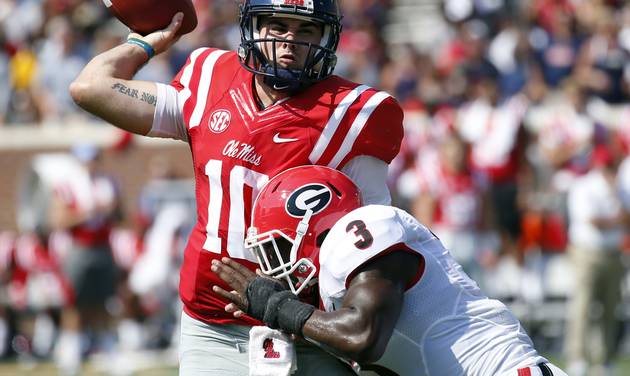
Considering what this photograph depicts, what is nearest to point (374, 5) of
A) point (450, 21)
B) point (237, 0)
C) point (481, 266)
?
point (450, 21)

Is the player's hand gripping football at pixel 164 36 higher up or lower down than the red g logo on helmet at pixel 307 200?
higher up

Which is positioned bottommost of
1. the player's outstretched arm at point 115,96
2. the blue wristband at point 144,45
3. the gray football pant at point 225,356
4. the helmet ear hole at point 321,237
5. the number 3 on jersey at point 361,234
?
the gray football pant at point 225,356

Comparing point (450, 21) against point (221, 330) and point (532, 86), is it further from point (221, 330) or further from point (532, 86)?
point (221, 330)

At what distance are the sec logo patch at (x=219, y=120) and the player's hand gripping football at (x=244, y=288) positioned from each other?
438 millimetres

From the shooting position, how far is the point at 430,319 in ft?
11.3

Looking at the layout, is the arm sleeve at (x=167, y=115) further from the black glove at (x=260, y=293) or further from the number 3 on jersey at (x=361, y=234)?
the number 3 on jersey at (x=361, y=234)

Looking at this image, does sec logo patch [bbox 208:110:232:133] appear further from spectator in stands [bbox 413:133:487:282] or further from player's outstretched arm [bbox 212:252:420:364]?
spectator in stands [bbox 413:133:487:282]

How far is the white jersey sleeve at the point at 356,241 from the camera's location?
3.34m

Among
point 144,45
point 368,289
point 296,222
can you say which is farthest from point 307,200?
point 144,45

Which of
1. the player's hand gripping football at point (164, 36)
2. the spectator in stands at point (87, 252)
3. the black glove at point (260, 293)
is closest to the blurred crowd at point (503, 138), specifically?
the spectator in stands at point (87, 252)

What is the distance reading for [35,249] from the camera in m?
11.3

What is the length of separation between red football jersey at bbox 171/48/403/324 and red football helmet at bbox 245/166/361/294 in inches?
9.2

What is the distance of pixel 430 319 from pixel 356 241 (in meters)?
0.32

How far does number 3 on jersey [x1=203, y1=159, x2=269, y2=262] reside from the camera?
391cm
